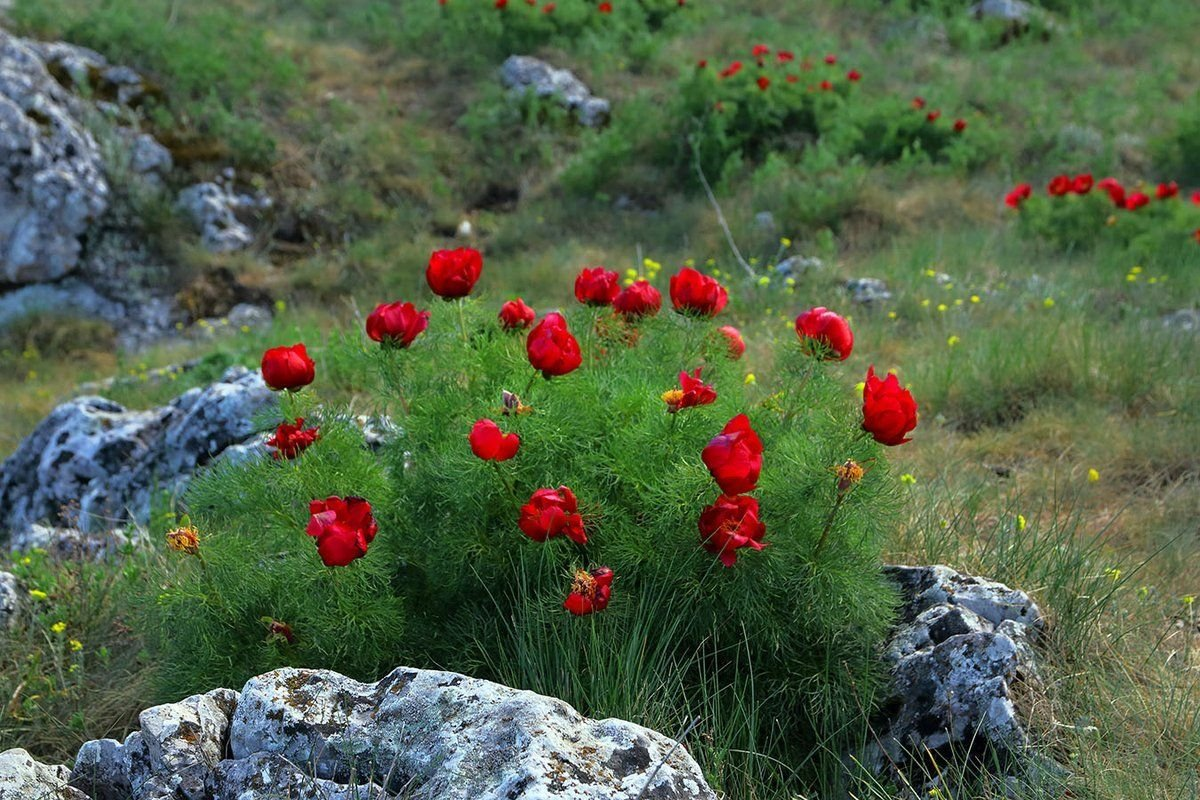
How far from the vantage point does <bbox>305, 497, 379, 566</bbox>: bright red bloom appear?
206 centimetres

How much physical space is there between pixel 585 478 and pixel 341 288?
5.87 metres

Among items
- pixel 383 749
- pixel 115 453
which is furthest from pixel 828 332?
pixel 115 453

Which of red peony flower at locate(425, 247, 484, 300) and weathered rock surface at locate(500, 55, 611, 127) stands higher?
red peony flower at locate(425, 247, 484, 300)

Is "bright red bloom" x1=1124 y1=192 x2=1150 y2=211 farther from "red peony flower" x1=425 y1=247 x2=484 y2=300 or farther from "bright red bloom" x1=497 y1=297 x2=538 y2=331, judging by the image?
"red peony flower" x1=425 y1=247 x2=484 y2=300

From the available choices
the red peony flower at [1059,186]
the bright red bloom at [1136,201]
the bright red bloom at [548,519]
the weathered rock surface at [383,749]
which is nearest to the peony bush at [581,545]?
the bright red bloom at [548,519]

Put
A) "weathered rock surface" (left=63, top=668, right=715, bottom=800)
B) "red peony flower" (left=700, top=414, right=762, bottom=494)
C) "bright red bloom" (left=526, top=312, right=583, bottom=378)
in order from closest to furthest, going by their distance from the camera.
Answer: "weathered rock surface" (left=63, top=668, right=715, bottom=800), "red peony flower" (left=700, top=414, right=762, bottom=494), "bright red bloom" (left=526, top=312, right=583, bottom=378)

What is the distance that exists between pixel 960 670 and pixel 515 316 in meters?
1.42

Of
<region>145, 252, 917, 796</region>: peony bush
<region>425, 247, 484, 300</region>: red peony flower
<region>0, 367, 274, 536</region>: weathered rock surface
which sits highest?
<region>425, 247, 484, 300</region>: red peony flower

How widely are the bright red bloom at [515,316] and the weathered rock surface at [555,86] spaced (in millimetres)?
7448

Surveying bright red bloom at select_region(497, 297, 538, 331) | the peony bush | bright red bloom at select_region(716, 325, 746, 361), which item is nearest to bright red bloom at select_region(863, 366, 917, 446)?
the peony bush

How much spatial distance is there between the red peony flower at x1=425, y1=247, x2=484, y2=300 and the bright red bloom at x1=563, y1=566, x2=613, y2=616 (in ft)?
2.95

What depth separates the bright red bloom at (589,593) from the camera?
2078mm

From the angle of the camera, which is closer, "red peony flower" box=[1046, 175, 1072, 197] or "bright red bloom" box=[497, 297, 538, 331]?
"bright red bloom" box=[497, 297, 538, 331]

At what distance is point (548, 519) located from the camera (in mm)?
2131
